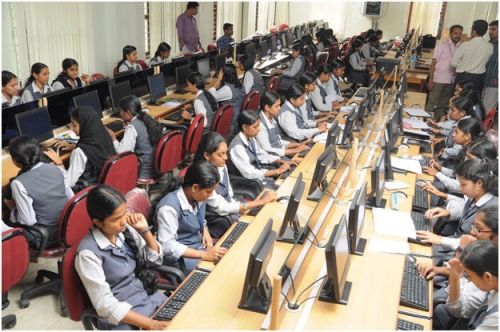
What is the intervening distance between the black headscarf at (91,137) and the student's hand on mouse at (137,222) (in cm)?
137

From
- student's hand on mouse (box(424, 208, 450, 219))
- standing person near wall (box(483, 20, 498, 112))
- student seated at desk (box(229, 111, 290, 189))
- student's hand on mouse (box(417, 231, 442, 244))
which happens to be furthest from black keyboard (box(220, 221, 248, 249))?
standing person near wall (box(483, 20, 498, 112))

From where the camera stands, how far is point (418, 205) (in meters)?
3.21

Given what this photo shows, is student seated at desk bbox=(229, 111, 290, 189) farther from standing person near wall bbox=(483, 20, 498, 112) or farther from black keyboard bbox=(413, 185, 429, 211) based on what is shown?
standing person near wall bbox=(483, 20, 498, 112)

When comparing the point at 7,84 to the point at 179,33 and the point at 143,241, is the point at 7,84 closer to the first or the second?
the point at 143,241

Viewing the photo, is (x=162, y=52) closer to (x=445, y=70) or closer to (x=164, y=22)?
(x=164, y=22)

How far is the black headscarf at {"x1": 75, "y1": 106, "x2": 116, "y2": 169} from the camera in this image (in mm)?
3451

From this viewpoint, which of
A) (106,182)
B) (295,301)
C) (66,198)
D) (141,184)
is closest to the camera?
(295,301)

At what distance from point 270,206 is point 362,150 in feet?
4.54

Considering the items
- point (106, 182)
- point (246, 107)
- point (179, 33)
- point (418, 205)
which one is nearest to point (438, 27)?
point (179, 33)

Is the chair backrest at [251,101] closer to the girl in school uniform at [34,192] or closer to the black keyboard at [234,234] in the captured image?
the black keyboard at [234,234]

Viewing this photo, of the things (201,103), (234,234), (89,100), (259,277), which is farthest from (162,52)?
(259,277)

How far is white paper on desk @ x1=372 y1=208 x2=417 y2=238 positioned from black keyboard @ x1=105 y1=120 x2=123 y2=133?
2.47 m

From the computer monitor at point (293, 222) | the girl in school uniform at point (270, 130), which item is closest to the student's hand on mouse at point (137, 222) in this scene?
the computer monitor at point (293, 222)

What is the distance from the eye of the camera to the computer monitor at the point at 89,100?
411 centimetres
